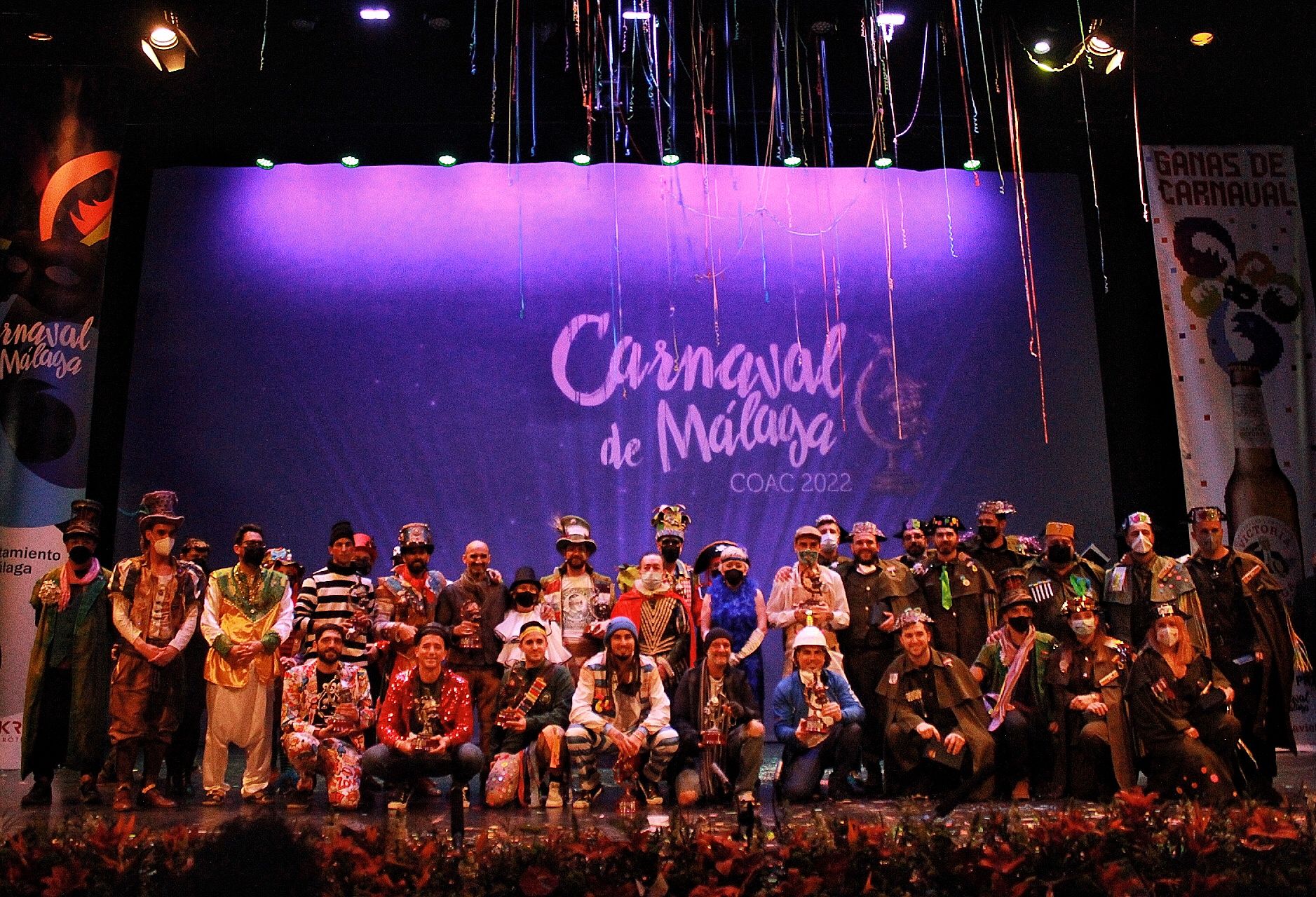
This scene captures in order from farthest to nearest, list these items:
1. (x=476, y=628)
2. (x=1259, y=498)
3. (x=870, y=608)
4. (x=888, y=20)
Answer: (x=1259, y=498) < (x=888, y=20) < (x=870, y=608) < (x=476, y=628)

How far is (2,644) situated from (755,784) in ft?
15.9

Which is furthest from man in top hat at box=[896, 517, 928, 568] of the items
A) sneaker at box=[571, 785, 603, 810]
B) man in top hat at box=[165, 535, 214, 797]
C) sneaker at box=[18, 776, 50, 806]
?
sneaker at box=[18, 776, 50, 806]

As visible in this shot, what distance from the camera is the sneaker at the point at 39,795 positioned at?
5.95m

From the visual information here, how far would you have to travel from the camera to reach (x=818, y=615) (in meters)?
6.66

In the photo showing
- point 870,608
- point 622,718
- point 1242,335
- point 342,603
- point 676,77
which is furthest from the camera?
point 1242,335

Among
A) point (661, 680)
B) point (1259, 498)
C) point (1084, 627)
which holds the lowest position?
point (661, 680)

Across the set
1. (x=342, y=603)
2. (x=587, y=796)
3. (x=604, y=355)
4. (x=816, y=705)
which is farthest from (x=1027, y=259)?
(x=342, y=603)

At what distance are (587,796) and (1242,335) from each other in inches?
232

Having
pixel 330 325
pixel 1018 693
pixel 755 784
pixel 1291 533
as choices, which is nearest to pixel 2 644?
pixel 330 325

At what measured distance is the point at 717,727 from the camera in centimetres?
602

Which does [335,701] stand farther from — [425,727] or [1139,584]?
[1139,584]

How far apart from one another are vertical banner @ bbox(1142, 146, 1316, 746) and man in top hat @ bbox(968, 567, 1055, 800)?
2.69 metres

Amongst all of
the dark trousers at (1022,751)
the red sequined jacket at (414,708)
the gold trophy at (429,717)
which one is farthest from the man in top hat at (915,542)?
the gold trophy at (429,717)

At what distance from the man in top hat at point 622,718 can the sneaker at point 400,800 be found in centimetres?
83
